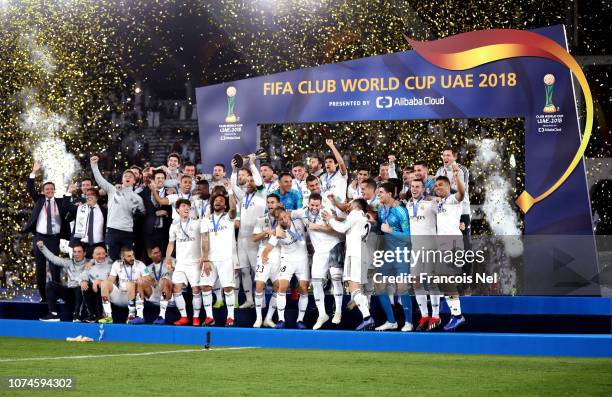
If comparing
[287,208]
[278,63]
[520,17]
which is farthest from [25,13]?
[287,208]

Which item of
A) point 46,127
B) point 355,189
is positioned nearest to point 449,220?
point 355,189

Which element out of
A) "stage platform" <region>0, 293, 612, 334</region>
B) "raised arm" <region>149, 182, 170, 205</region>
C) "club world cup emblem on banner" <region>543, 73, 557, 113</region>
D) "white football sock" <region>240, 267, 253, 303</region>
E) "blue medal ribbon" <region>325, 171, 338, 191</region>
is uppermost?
"club world cup emblem on banner" <region>543, 73, 557, 113</region>

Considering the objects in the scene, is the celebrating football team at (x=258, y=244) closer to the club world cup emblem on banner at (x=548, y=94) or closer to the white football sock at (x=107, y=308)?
the white football sock at (x=107, y=308)

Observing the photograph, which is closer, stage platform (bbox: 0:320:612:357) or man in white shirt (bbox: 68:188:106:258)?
stage platform (bbox: 0:320:612:357)

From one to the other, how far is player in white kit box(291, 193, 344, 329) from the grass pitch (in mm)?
1153

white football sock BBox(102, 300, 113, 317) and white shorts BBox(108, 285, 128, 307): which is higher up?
white shorts BBox(108, 285, 128, 307)

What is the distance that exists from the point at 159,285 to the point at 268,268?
1.61m

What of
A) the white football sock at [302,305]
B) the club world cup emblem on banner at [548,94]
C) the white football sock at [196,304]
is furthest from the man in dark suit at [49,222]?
the club world cup emblem on banner at [548,94]

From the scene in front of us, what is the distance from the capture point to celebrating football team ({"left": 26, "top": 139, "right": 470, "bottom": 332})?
12617 millimetres

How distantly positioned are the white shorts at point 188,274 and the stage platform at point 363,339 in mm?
653

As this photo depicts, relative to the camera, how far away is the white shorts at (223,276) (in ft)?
43.7

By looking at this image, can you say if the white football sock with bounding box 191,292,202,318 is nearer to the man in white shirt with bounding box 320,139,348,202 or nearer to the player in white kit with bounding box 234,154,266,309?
the player in white kit with bounding box 234,154,266,309

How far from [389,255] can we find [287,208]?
5.84ft

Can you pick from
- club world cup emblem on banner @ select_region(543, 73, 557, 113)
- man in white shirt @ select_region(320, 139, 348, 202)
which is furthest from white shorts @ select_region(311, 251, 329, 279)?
club world cup emblem on banner @ select_region(543, 73, 557, 113)
